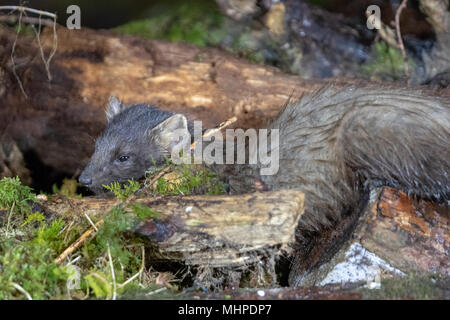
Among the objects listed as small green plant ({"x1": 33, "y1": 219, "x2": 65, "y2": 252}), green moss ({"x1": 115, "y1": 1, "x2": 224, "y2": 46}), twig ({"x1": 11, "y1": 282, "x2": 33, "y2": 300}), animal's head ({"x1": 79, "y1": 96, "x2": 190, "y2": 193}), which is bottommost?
animal's head ({"x1": 79, "y1": 96, "x2": 190, "y2": 193})

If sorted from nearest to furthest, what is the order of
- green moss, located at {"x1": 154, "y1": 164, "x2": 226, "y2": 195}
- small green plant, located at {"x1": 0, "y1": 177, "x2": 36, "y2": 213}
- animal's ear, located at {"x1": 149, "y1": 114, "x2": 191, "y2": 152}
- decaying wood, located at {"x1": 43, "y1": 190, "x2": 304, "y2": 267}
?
1. decaying wood, located at {"x1": 43, "y1": 190, "x2": 304, "y2": 267}
2. small green plant, located at {"x1": 0, "y1": 177, "x2": 36, "y2": 213}
3. green moss, located at {"x1": 154, "y1": 164, "x2": 226, "y2": 195}
4. animal's ear, located at {"x1": 149, "y1": 114, "x2": 191, "y2": 152}

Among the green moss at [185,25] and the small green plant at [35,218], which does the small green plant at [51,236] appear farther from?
the green moss at [185,25]

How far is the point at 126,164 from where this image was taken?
5781 millimetres

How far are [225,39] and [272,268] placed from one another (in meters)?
4.83

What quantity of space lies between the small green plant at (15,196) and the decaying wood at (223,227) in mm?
962

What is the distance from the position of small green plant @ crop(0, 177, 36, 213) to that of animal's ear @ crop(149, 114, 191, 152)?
1.74m

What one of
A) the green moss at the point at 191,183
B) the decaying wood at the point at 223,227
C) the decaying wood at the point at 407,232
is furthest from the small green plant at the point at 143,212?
the decaying wood at the point at 407,232

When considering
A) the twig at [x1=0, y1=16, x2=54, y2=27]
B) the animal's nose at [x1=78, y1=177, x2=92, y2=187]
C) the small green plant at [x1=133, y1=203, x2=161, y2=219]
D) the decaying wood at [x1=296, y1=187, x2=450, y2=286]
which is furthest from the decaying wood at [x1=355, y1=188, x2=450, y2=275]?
the twig at [x1=0, y1=16, x2=54, y2=27]

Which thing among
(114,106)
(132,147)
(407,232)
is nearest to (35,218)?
(132,147)

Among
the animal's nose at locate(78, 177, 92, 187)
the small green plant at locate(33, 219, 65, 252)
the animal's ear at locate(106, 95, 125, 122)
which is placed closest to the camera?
the small green plant at locate(33, 219, 65, 252)

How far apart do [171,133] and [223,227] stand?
2.25m

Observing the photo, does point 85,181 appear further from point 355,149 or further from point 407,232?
point 407,232

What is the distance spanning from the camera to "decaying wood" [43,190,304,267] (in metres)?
3.62

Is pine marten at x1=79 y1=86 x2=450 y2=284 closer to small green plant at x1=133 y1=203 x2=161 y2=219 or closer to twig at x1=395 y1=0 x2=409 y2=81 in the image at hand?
small green plant at x1=133 y1=203 x2=161 y2=219
